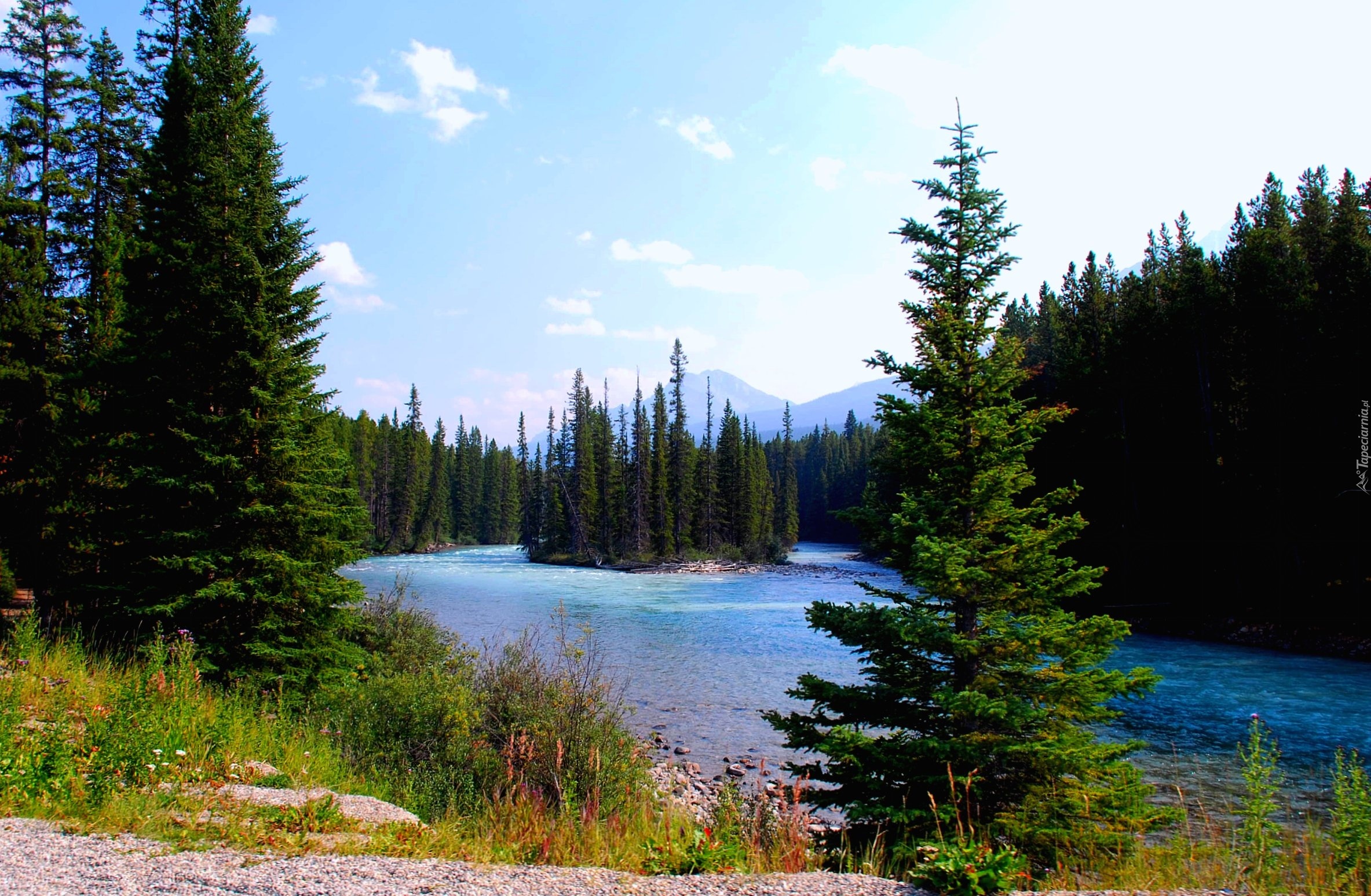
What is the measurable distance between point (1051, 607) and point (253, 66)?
53.1 ft

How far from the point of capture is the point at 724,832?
18.7 feet

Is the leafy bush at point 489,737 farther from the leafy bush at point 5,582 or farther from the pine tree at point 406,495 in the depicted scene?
the pine tree at point 406,495

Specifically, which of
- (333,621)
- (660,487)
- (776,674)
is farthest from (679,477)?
(333,621)

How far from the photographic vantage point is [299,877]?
433 cm

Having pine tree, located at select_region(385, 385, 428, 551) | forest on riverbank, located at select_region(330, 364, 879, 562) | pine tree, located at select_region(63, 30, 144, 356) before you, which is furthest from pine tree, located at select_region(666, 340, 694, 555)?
pine tree, located at select_region(63, 30, 144, 356)

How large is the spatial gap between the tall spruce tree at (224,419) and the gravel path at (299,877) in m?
6.32

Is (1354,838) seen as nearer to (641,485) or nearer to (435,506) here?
(641,485)

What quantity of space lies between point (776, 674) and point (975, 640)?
46.3 ft

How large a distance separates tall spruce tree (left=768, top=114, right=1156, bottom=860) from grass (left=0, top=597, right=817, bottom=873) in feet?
5.26

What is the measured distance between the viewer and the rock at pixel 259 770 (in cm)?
672

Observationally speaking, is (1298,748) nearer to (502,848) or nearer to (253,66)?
(502,848)

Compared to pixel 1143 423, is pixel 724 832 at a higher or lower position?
lower

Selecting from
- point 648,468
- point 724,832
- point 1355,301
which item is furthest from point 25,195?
point 648,468

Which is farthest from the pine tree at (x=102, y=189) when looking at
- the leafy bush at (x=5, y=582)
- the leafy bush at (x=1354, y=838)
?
the leafy bush at (x=1354, y=838)
